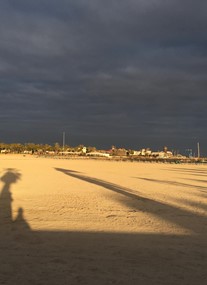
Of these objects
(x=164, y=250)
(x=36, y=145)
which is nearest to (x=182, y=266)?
(x=164, y=250)

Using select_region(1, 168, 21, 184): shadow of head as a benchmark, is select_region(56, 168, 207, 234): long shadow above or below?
below

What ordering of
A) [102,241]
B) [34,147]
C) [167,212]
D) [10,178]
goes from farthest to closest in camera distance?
[34,147]
[10,178]
[167,212]
[102,241]

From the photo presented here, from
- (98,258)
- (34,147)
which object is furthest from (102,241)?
(34,147)

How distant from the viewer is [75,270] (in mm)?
4477

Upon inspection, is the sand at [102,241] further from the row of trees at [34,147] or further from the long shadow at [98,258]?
the row of trees at [34,147]

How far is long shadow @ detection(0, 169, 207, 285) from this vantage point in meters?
4.18

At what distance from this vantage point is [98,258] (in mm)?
5008

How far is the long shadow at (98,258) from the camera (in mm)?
4176

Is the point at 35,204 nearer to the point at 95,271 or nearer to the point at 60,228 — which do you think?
the point at 60,228

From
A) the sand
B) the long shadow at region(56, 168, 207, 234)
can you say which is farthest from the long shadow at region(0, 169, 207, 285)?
the long shadow at region(56, 168, 207, 234)

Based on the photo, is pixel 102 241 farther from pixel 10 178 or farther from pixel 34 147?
pixel 34 147

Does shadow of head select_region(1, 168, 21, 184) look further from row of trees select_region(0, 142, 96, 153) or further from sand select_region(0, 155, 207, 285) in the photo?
row of trees select_region(0, 142, 96, 153)

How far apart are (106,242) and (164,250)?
96cm

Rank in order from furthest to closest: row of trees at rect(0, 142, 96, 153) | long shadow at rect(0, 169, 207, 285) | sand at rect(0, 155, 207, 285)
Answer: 1. row of trees at rect(0, 142, 96, 153)
2. sand at rect(0, 155, 207, 285)
3. long shadow at rect(0, 169, 207, 285)
